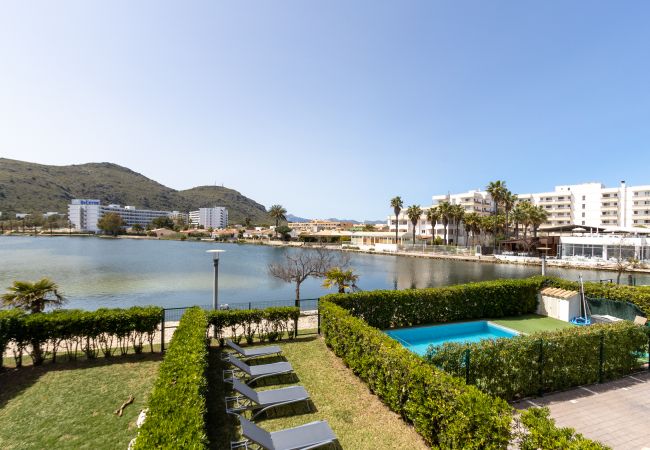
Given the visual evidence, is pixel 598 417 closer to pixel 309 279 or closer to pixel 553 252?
pixel 309 279

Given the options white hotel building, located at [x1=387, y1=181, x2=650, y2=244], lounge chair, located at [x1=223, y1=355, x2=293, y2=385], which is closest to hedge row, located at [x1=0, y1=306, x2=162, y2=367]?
lounge chair, located at [x1=223, y1=355, x2=293, y2=385]

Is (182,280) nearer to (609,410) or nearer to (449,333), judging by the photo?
(449,333)

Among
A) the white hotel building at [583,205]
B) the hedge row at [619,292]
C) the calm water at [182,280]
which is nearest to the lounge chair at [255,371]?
the hedge row at [619,292]

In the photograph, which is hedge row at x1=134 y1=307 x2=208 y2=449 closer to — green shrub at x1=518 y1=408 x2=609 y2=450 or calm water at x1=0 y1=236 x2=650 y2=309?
green shrub at x1=518 y1=408 x2=609 y2=450

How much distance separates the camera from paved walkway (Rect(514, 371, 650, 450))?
254 inches

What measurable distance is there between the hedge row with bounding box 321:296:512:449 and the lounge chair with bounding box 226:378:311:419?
1.81 meters

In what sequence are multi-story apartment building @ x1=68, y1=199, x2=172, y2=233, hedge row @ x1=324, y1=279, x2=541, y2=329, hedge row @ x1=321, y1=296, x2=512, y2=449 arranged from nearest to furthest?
hedge row @ x1=321, y1=296, x2=512, y2=449 < hedge row @ x1=324, y1=279, x2=541, y2=329 < multi-story apartment building @ x1=68, y1=199, x2=172, y2=233

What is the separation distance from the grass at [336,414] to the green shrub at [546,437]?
6.63 feet

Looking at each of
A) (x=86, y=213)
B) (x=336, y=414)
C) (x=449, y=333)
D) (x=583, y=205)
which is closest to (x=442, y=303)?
(x=449, y=333)

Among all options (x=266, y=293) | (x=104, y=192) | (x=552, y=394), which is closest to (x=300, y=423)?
(x=552, y=394)

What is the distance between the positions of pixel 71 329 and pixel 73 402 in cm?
318

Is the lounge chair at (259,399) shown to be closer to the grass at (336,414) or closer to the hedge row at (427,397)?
the grass at (336,414)

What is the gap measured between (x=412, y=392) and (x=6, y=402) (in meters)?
9.07

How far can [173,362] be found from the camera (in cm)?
673
